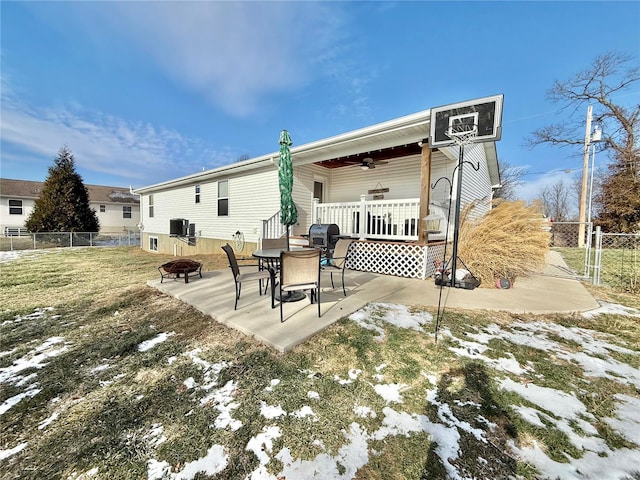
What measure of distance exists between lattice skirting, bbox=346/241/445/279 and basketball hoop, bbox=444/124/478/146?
94.7 inches

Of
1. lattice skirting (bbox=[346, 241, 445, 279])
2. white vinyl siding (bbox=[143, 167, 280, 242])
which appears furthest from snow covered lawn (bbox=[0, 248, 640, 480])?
white vinyl siding (bbox=[143, 167, 280, 242])

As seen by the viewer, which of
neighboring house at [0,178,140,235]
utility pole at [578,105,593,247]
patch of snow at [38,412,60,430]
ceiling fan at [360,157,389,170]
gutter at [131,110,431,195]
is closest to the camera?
patch of snow at [38,412,60,430]

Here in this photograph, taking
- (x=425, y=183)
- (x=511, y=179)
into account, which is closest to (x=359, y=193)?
(x=425, y=183)

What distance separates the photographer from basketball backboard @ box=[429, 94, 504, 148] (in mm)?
4828

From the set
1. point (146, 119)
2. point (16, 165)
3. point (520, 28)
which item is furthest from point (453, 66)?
point (16, 165)

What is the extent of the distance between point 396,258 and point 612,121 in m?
20.4

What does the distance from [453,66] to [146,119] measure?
19.8 metres

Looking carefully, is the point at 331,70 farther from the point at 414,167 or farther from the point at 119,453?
the point at 119,453

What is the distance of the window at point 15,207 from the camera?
22.3 m

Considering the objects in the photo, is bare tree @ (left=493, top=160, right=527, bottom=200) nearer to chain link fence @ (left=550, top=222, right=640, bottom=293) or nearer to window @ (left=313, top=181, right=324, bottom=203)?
chain link fence @ (left=550, top=222, right=640, bottom=293)

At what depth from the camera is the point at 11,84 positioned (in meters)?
9.18

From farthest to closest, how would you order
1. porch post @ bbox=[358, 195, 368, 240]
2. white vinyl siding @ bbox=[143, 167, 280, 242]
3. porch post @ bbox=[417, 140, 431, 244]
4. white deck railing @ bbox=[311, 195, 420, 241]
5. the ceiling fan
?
white vinyl siding @ bbox=[143, 167, 280, 242] < the ceiling fan < porch post @ bbox=[358, 195, 368, 240] < white deck railing @ bbox=[311, 195, 420, 241] < porch post @ bbox=[417, 140, 431, 244]

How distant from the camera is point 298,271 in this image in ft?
10.9

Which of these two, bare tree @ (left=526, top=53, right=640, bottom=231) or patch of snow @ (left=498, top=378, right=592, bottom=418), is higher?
bare tree @ (left=526, top=53, right=640, bottom=231)
